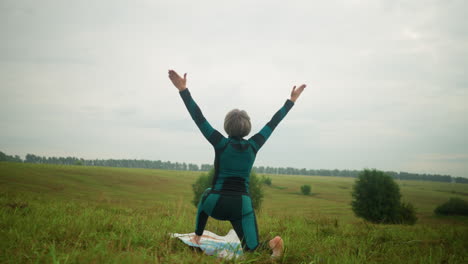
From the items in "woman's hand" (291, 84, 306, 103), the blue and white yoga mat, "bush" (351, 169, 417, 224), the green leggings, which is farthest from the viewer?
"bush" (351, 169, 417, 224)

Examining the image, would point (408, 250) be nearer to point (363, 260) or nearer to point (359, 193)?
point (363, 260)

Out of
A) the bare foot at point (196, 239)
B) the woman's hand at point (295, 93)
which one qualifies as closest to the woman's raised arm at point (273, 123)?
the woman's hand at point (295, 93)

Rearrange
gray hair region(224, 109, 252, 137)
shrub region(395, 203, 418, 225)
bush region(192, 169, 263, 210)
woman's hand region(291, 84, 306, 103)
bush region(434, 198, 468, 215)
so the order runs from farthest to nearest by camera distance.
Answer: bush region(434, 198, 468, 215), shrub region(395, 203, 418, 225), bush region(192, 169, 263, 210), woman's hand region(291, 84, 306, 103), gray hair region(224, 109, 252, 137)

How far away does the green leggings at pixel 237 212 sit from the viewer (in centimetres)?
338

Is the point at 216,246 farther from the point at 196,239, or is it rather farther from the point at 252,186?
the point at 252,186

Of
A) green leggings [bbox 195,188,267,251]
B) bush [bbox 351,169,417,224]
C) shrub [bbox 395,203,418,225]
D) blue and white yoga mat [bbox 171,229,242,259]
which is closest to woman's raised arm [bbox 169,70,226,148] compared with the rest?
green leggings [bbox 195,188,267,251]

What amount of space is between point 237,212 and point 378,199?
118ft

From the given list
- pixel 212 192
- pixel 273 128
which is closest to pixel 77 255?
pixel 212 192

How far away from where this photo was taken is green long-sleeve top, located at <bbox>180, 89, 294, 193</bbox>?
11.5 ft

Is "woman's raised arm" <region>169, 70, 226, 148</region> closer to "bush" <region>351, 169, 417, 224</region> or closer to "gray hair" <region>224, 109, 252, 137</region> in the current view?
"gray hair" <region>224, 109, 252, 137</region>

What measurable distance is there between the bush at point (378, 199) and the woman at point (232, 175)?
34.9m

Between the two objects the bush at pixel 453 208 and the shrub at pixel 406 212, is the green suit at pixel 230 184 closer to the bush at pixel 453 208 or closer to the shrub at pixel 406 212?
the shrub at pixel 406 212

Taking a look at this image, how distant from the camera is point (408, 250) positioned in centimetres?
413

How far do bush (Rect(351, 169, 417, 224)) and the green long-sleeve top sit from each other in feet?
115
